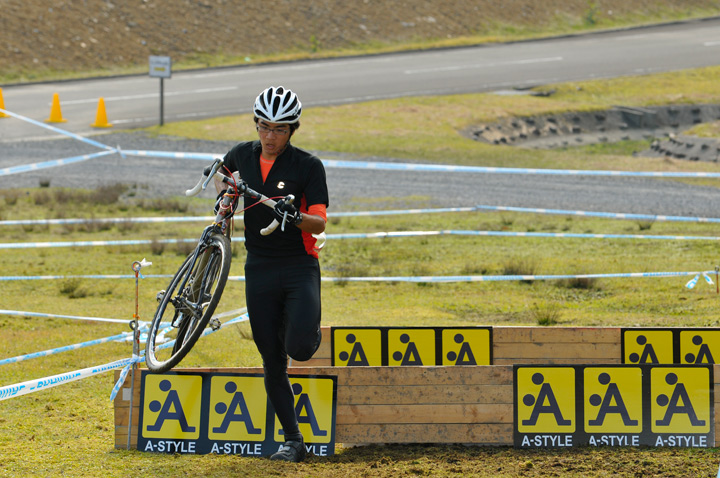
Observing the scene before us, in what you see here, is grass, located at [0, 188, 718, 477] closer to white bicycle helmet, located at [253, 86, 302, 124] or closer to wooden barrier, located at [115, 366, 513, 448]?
wooden barrier, located at [115, 366, 513, 448]

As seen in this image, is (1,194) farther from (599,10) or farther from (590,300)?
(599,10)

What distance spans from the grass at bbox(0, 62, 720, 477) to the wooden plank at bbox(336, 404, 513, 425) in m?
0.22

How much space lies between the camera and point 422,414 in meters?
6.97

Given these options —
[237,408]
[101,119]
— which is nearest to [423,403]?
[237,408]

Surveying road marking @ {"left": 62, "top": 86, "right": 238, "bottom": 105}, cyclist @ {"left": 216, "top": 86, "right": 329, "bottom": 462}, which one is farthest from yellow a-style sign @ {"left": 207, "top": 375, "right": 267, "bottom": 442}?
road marking @ {"left": 62, "top": 86, "right": 238, "bottom": 105}

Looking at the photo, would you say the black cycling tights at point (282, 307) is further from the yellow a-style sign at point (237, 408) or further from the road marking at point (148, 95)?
the road marking at point (148, 95)

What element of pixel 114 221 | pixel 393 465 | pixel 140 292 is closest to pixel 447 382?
pixel 393 465

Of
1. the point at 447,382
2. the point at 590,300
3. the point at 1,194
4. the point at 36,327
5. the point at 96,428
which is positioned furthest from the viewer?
the point at 1,194

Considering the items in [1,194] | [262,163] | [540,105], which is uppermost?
[540,105]

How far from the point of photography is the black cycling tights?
6223 mm

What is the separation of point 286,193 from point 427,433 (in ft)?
6.68

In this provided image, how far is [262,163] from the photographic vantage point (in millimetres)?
6395

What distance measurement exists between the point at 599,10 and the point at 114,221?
113 feet

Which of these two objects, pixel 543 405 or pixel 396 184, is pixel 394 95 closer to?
pixel 396 184
